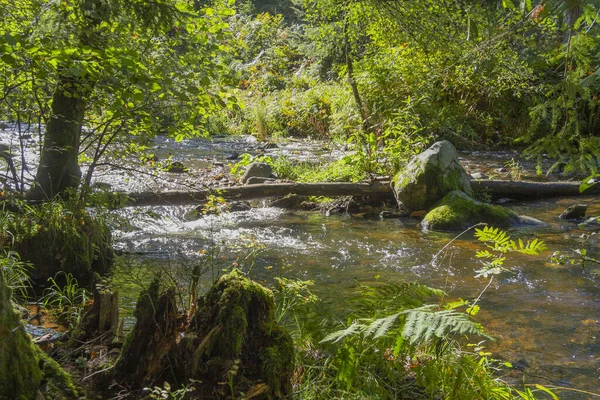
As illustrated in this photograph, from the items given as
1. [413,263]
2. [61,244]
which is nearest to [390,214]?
[413,263]

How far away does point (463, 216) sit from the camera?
8797 millimetres

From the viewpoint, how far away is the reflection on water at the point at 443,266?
454 centimetres

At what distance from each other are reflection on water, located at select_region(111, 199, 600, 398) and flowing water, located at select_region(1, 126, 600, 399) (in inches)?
0.5

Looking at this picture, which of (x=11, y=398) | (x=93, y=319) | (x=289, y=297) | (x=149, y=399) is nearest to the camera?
(x=11, y=398)

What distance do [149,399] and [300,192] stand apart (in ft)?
23.7

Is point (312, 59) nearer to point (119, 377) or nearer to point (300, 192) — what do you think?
point (300, 192)

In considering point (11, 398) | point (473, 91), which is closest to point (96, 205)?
point (11, 398)

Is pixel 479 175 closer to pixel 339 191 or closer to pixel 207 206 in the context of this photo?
pixel 339 191

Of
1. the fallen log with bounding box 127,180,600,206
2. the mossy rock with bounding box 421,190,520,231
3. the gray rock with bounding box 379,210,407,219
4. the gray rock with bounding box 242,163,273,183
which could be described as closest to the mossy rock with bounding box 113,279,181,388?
the fallen log with bounding box 127,180,600,206

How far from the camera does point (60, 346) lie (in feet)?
9.44

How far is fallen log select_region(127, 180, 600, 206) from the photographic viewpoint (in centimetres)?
807

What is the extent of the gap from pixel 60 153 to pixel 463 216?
585cm

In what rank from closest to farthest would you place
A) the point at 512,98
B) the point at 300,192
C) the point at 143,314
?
the point at 143,314 → the point at 300,192 → the point at 512,98

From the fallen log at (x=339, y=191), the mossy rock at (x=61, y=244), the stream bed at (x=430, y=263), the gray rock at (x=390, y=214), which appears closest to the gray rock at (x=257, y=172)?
the stream bed at (x=430, y=263)
